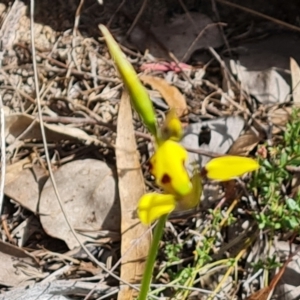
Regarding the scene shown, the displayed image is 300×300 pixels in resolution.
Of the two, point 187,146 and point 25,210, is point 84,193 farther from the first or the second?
point 187,146

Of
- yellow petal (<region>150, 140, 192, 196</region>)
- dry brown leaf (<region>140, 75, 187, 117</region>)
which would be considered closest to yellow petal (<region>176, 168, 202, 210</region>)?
yellow petal (<region>150, 140, 192, 196</region>)

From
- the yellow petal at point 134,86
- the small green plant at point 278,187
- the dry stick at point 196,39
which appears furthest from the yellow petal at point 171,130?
the dry stick at point 196,39

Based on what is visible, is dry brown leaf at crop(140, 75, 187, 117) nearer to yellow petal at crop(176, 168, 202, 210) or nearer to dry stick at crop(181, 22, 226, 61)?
dry stick at crop(181, 22, 226, 61)

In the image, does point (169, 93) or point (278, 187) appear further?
point (169, 93)

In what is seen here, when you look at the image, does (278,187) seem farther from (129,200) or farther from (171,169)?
(171,169)

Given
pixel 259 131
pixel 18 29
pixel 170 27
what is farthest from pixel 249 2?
pixel 18 29

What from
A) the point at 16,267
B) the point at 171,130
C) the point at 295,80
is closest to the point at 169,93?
the point at 295,80
